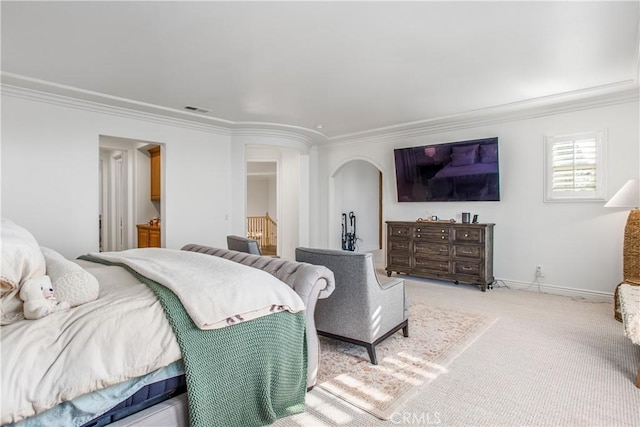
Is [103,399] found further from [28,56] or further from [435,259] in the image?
[435,259]

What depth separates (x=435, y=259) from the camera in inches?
202

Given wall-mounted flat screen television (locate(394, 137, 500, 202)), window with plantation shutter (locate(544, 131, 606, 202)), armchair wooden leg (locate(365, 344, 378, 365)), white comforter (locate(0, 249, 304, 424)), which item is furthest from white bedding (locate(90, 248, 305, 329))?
window with plantation shutter (locate(544, 131, 606, 202))

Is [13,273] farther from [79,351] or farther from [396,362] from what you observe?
[396,362]

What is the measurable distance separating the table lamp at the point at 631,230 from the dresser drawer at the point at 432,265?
196cm

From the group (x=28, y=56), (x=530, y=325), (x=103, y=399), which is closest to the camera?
(x=103, y=399)

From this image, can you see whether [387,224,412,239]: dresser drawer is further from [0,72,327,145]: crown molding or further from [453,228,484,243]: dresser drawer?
[0,72,327,145]: crown molding

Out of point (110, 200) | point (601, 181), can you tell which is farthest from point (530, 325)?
point (110, 200)

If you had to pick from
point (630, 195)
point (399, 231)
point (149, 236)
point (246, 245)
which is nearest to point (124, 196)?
point (149, 236)

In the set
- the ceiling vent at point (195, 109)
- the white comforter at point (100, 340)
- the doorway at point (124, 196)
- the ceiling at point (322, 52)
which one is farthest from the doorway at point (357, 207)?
the white comforter at point (100, 340)

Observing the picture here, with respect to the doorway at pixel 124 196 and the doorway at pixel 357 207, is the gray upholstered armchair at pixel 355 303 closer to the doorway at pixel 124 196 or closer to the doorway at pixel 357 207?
the doorway at pixel 357 207

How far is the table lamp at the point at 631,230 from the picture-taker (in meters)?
3.56

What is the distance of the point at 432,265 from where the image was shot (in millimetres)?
5164

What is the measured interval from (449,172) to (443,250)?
1.21m

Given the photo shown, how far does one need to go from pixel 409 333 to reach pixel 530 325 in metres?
1.25
